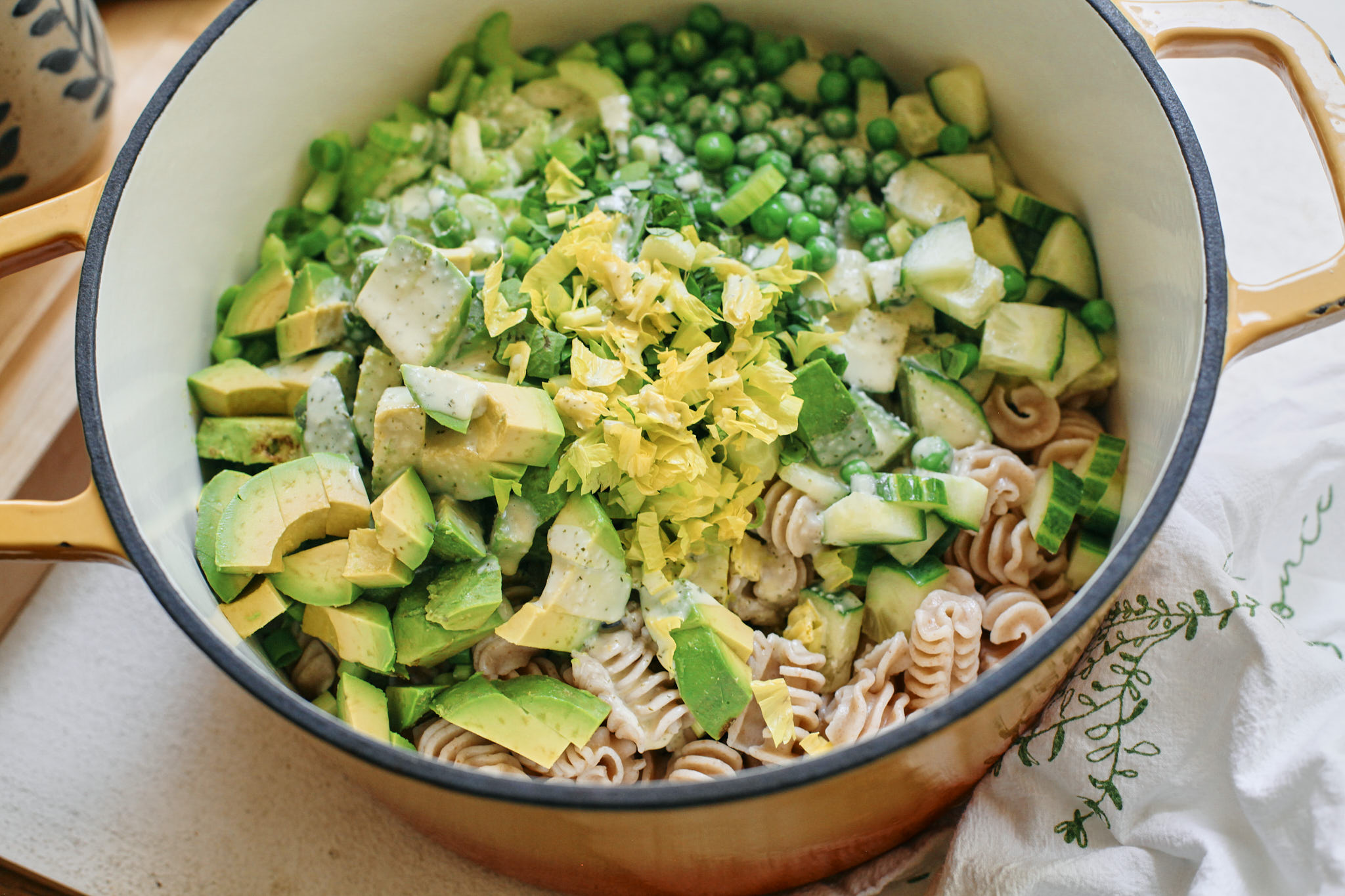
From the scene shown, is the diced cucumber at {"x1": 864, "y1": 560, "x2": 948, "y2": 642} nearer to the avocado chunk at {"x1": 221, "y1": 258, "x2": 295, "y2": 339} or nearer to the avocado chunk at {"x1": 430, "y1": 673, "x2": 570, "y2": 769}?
the avocado chunk at {"x1": 430, "y1": 673, "x2": 570, "y2": 769}

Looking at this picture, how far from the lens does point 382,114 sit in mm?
2381

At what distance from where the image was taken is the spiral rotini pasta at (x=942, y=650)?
173 centimetres

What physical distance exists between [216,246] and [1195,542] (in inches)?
78.4

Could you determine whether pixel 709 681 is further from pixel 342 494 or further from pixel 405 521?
pixel 342 494

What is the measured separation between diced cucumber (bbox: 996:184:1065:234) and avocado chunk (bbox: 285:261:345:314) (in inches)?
55.6

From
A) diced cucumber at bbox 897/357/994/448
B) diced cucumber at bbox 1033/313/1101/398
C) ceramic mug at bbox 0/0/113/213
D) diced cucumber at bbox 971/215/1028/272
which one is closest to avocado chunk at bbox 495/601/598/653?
diced cucumber at bbox 897/357/994/448

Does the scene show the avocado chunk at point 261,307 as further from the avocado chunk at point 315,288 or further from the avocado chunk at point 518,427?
the avocado chunk at point 518,427

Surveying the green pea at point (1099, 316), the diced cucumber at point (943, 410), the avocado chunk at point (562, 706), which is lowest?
the avocado chunk at point (562, 706)

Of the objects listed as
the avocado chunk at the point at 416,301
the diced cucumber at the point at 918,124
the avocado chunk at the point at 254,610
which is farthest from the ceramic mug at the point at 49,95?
the diced cucumber at the point at 918,124

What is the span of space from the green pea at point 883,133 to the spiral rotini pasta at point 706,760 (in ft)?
4.39

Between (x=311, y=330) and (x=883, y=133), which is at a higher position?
(x=883, y=133)

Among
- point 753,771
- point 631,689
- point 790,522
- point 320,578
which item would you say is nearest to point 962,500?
point 790,522

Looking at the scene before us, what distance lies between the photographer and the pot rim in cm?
125

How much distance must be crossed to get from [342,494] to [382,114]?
1069mm
